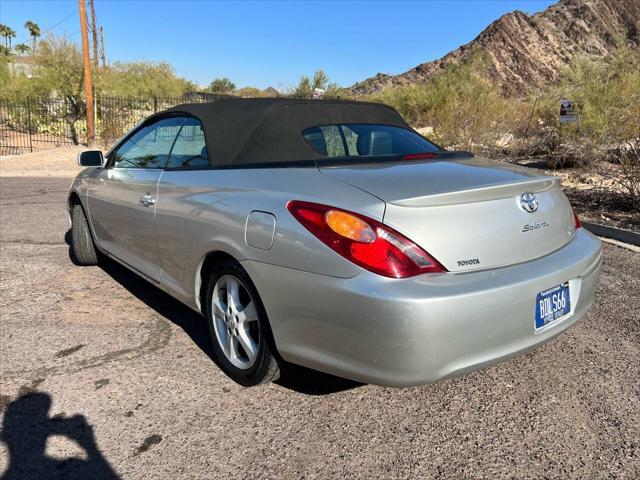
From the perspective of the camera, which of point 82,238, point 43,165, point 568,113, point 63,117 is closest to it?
point 82,238

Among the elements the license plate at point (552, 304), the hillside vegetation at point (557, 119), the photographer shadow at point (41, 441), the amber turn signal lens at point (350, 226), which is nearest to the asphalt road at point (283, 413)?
the photographer shadow at point (41, 441)

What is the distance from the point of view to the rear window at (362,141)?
125 inches

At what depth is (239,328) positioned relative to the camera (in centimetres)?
279

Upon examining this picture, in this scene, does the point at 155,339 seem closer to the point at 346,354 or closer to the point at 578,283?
the point at 346,354

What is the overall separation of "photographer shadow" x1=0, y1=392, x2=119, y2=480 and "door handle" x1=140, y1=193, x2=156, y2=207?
132cm

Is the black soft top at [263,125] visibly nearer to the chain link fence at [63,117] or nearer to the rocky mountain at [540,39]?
the chain link fence at [63,117]

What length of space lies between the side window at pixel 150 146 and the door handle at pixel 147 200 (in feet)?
0.80

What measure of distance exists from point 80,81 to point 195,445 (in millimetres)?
24803

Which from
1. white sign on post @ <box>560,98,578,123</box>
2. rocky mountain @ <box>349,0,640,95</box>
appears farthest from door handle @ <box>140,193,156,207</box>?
rocky mountain @ <box>349,0,640,95</box>

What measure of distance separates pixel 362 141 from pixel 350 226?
131 centimetres

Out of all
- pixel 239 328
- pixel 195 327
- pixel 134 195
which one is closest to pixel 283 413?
pixel 239 328

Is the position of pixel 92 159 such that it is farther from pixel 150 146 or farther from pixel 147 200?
pixel 147 200

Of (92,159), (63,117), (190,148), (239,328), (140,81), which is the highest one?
(140,81)

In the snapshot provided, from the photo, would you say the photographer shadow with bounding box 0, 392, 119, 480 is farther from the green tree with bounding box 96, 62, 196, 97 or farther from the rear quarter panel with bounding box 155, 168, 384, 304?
the green tree with bounding box 96, 62, 196, 97
